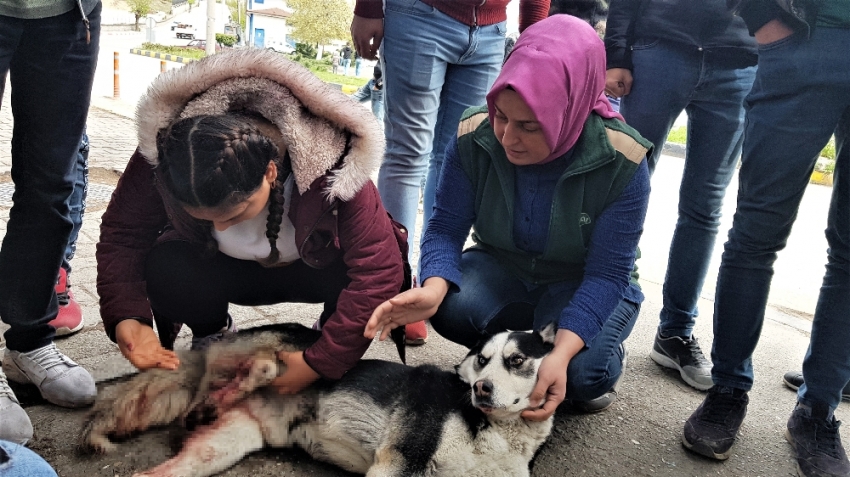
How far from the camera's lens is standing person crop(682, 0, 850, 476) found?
1907 mm

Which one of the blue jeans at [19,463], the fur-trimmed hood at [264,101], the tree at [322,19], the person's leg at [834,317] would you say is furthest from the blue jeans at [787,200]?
the tree at [322,19]

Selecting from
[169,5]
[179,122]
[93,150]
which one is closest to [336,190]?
Answer: [179,122]

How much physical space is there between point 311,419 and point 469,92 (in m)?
1.62

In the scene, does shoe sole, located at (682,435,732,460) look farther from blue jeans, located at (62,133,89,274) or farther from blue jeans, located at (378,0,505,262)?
blue jeans, located at (62,133,89,274)

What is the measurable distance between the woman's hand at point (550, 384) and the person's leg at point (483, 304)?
1.29ft

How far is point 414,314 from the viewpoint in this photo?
6.56 ft

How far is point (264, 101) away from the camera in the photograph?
1.75 metres

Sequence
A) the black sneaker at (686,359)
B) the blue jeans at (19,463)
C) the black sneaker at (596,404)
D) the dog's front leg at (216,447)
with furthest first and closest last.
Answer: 1. the black sneaker at (686,359)
2. the black sneaker at (596,404)
3. the dog's front leg at (216,447)
4. the blue jeans at (19,463)

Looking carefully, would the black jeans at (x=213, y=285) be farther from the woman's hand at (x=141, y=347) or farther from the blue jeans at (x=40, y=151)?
the blue jeans at (x=40, y=151)

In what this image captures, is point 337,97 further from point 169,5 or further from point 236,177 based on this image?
point 169,5

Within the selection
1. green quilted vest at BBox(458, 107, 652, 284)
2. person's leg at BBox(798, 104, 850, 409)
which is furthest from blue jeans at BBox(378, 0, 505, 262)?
person's leg at BBox(798, 104, 850, 409)

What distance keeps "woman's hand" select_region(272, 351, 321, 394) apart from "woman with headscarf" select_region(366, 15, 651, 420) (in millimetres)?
240

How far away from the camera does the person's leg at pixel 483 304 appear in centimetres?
222

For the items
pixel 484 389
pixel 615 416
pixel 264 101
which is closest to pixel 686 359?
pixel 615 416
